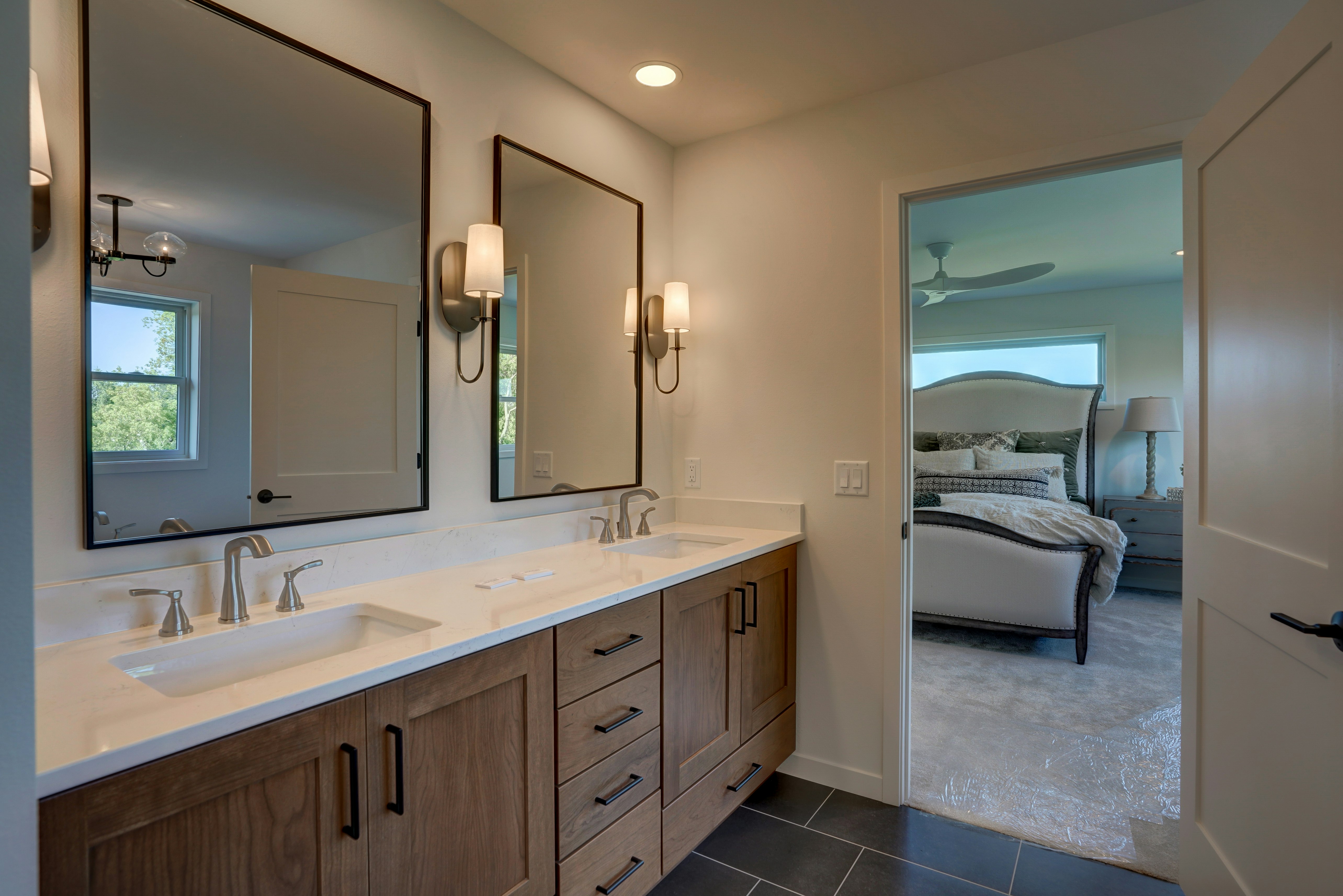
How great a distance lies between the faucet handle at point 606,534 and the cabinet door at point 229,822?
4.04 ft

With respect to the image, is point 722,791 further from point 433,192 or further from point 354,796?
point 433,192

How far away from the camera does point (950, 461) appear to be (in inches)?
222

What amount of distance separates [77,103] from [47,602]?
0.88 m

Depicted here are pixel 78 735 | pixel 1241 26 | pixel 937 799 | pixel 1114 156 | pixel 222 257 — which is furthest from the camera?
pixel 937 799

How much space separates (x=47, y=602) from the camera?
3.72 feet

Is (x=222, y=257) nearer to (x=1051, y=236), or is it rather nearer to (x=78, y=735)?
(x=78, y=735)

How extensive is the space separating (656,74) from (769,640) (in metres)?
1.89

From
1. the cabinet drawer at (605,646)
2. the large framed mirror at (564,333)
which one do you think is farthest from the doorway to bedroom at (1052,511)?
the cabinet drawer at (605,646)

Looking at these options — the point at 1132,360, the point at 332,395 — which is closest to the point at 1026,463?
the point at 1132,360

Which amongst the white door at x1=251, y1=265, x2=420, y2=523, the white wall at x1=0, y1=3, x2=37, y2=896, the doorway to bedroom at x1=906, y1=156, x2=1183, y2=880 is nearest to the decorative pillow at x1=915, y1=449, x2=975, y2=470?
the doorway to bedroom at x1=906, y1=156, x2=1183, y2=880

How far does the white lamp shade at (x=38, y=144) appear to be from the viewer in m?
1.11

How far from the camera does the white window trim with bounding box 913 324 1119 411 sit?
569 cm

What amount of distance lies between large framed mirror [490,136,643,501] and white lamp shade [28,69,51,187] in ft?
3.19

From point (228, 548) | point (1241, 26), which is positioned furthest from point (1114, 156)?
point (228, 548)
